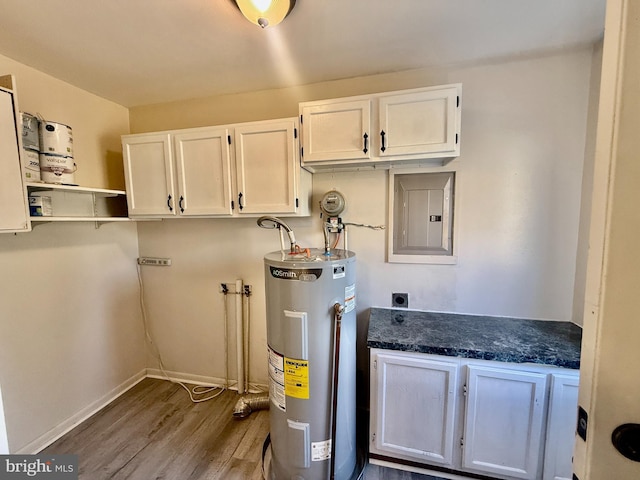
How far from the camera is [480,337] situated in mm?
1582

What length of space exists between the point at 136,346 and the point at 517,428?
3.14 m

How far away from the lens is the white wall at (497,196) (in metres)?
1.72

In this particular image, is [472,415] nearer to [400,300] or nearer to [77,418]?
[400,300]

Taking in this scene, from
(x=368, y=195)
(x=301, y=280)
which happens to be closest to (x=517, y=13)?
(x=368, y=195)

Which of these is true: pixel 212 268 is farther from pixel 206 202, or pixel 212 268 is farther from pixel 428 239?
pixel 428 239

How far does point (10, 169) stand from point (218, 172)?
1.06 m

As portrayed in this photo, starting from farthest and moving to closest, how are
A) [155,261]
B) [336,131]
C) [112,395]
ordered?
[155,261] < [112,395] < [336,131]

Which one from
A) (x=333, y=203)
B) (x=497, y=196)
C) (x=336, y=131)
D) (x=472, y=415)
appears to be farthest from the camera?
(x=333, y=203)

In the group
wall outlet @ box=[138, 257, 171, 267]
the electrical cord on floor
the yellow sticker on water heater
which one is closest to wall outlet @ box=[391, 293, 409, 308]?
the yellow sticker on water heater

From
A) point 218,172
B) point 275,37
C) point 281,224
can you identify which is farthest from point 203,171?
point 275,37

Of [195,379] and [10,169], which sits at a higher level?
[10,169]

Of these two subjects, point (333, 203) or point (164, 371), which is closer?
point (333, 203)

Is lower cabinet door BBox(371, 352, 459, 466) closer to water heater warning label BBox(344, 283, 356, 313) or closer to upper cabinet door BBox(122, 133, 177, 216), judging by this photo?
water heater warning label BBox(344, 283, 356, 313)

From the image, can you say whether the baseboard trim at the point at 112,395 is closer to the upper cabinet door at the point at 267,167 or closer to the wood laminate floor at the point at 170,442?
the wood laminate floor at the point at 170,442
